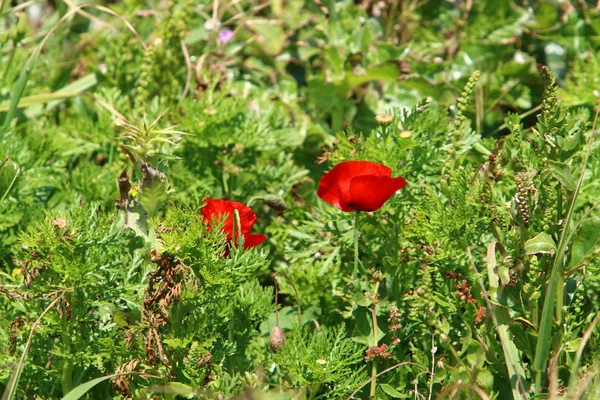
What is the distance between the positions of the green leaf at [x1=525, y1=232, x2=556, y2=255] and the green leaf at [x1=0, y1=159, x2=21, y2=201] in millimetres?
1081

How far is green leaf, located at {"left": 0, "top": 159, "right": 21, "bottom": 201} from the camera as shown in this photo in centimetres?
183

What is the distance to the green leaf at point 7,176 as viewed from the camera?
1829 millimetres

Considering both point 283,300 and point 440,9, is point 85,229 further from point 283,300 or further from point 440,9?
point 440,9

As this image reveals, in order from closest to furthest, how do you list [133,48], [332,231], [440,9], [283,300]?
[332,231] → [283,300] → [133,48] → [440,9]

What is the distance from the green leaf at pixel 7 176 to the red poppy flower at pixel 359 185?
0.69 m

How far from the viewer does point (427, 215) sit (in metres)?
1.70

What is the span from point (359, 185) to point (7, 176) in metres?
0.79

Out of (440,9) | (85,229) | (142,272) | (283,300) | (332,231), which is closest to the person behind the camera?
(85,229)

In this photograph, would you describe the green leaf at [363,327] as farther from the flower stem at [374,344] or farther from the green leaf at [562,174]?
the green leaf at [562,174]

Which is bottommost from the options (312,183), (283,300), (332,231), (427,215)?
(283,300)

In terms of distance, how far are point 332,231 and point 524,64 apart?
4.07ft

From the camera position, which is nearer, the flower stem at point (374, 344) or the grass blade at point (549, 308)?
the grass blade at point (549, 308)

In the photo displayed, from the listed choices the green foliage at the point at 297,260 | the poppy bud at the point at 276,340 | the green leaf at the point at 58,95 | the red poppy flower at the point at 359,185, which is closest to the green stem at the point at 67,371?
the green foliage at the point at 297,260

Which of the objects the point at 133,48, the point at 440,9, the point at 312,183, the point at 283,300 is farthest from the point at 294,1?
the point at 283,300
